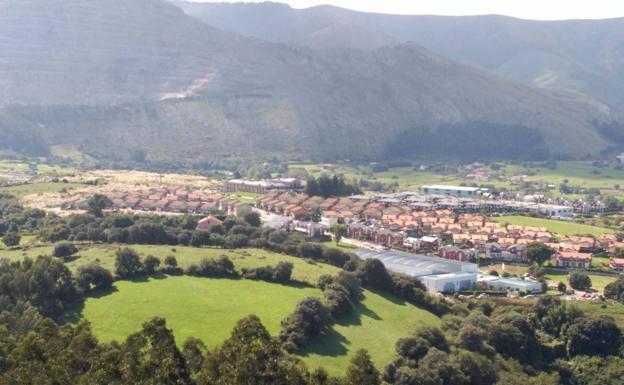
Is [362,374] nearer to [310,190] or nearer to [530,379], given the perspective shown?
[530,379]

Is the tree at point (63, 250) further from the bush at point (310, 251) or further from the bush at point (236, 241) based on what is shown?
the bush at point (310, 251)

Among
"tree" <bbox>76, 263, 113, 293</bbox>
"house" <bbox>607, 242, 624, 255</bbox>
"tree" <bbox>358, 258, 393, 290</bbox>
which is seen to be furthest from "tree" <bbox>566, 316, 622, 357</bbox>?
"tree" <bbox>76, 263, 113, 293</bbox>

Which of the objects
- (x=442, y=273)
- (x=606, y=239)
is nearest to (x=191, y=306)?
(x=442, y=273)

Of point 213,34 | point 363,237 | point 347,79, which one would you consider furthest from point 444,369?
point 213,34

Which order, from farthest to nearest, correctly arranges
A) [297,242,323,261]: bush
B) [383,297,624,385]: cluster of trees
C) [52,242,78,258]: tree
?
[297,242,323,261]: bush, [52,242,78,258]: tree, [383,297,624,385]: cluster of trees

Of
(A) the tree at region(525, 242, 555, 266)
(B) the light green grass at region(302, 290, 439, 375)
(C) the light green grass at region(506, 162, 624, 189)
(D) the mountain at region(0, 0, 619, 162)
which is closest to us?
(B) the light green grass at region(302, 290, 439, 375)

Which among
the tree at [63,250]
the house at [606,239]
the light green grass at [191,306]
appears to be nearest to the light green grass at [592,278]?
the house at [606,239]

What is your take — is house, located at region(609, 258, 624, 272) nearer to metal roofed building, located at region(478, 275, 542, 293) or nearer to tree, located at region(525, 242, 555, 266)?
tree, located at region(525, 242, 555, 266)
